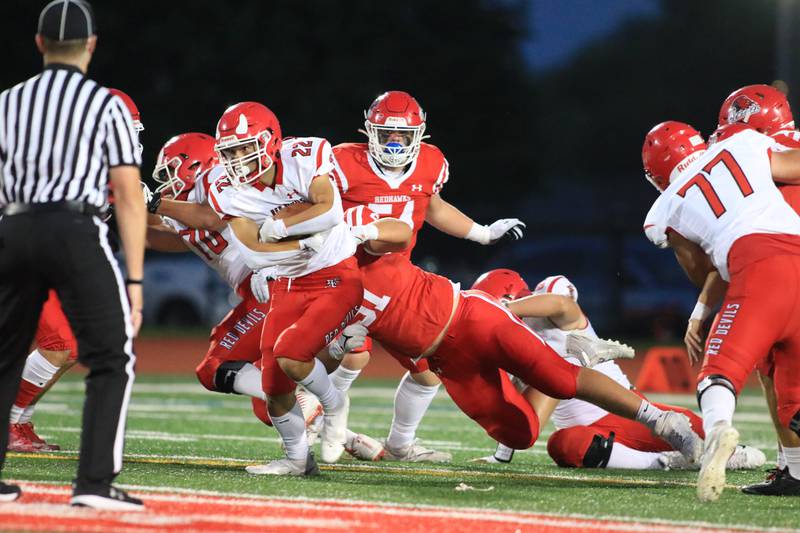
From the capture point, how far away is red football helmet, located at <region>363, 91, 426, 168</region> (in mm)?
5875

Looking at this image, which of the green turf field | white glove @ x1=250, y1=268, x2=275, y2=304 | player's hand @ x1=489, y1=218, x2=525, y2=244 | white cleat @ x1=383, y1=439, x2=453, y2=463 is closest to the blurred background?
the green turf field

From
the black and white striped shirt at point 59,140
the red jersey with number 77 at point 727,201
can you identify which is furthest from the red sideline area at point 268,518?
the red jersey with number 77 at point 727,201

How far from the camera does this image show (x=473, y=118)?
23.2 metres

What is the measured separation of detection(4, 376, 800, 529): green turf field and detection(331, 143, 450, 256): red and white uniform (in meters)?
1.20

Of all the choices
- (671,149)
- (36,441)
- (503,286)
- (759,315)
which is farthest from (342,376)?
(759,315)

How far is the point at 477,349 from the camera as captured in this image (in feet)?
17.2

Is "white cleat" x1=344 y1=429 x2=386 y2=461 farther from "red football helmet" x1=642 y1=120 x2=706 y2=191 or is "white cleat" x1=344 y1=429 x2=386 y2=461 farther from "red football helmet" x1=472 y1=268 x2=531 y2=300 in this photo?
"red football helmet" x1=642 y1=120 x2=706 y2=191

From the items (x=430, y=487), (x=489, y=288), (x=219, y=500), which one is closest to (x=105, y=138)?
(x=219, y=500)

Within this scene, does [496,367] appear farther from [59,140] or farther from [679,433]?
[59,140]

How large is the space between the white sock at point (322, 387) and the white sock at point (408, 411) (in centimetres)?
51

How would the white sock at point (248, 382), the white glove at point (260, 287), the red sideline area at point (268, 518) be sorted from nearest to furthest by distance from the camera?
1. the red sideline area at point (268, 518)
2. the white sock at point (248, 382)
3. the white glove at point (260, 287)

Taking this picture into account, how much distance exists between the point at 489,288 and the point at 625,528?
2600 millimetres

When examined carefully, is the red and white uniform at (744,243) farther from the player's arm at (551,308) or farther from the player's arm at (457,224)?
the player's arm at (457,224)

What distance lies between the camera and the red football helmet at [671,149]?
17.7 feet
